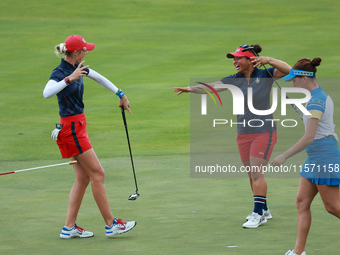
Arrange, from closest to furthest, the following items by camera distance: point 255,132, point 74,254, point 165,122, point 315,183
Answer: point 315,183 → point 74,254 → point 255,132 → point 165,122

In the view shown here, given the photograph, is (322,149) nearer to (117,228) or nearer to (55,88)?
(117,228)

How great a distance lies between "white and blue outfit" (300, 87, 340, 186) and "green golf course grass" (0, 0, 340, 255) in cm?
93

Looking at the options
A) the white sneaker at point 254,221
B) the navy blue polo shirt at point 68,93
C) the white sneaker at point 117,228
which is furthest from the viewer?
the white sneaker at point 254,221

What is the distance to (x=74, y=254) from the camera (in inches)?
301

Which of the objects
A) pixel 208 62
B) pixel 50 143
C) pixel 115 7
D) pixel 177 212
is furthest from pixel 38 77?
pixel 177 212

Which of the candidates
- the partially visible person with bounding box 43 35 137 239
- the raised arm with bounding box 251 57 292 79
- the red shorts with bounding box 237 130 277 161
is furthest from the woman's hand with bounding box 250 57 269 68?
the partially visible person with bounding box 43 35 137 239

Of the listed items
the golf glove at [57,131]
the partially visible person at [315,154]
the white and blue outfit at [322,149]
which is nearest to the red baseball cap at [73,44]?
the golf glove at [57,131]

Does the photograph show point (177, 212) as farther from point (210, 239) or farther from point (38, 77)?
point (38, 77)

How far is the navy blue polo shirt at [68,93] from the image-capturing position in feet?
26.4

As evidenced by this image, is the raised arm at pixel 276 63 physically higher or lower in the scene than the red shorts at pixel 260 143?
higher

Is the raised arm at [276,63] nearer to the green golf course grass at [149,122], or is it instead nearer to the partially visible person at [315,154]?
the partially visible person at [315,154]

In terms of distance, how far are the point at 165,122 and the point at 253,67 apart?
8.08m

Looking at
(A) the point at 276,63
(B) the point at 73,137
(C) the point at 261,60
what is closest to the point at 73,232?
(B) the point at 73,137

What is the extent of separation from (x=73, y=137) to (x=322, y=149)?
274 cm
